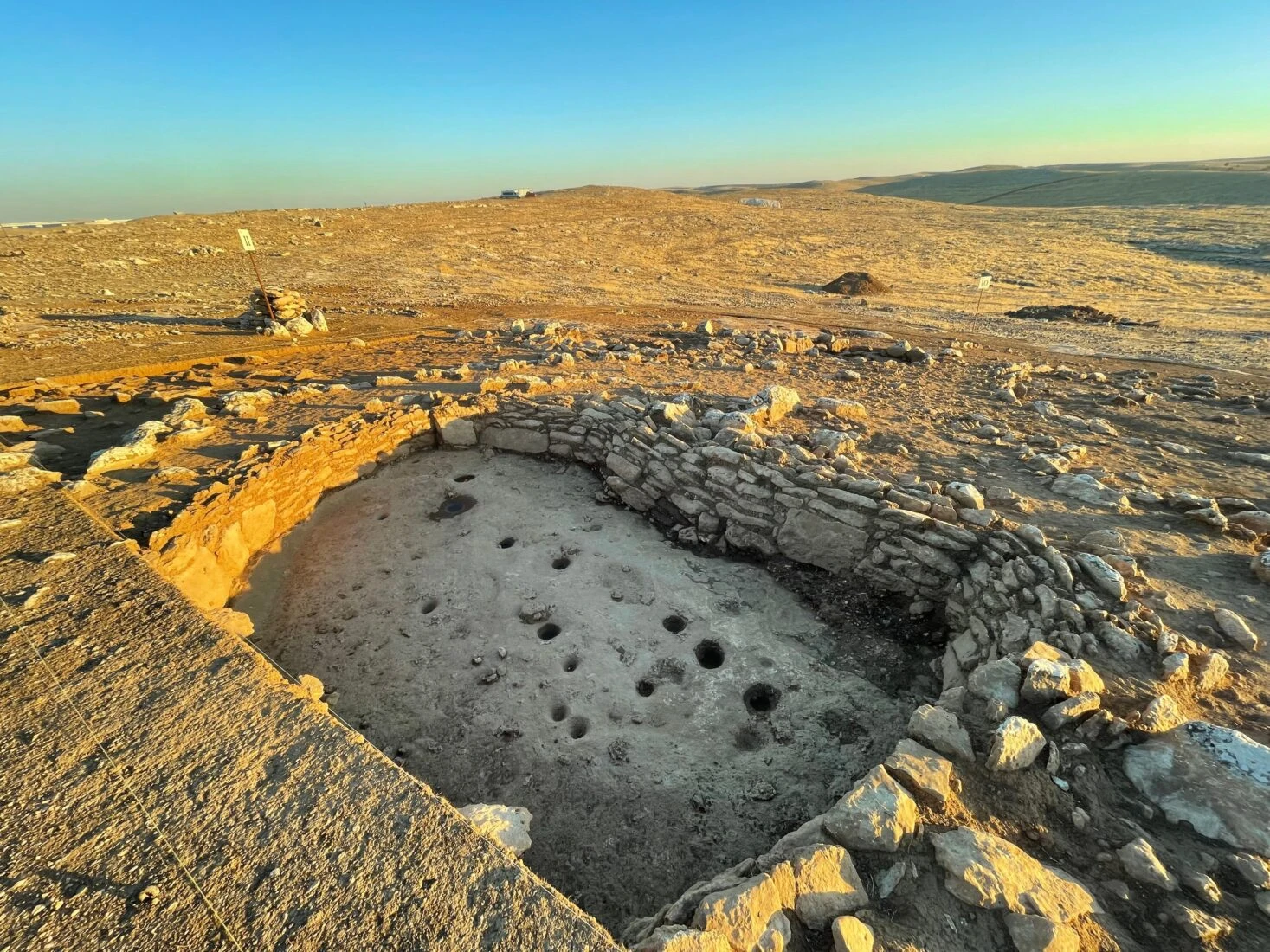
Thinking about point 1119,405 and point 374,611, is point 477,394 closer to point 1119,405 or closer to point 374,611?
point 374,611

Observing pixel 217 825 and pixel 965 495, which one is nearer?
pixel 217 825

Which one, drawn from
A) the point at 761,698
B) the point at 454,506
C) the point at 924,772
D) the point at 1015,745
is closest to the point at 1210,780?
the point at 1015,745

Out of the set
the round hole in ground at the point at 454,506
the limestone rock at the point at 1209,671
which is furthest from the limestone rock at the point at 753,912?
the round hole in ground at the point at 454,506

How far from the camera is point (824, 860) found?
9.15 feet

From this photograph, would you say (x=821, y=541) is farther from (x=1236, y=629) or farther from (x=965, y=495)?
(x=1236, y=629)

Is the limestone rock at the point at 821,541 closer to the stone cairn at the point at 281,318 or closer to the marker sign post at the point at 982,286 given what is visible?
the stone cairn at the point at 281,318

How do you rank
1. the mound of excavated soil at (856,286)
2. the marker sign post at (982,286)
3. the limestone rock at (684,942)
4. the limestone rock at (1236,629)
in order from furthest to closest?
1. the mound of excavated soil at (856,286)
2. the marker sign post at (982,286)
3. the limestone rock at (1236,629)
4. the limestone rock at (684,942)

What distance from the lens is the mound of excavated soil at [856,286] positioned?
61.1ft

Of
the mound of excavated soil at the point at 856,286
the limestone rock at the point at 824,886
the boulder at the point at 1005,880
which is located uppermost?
the mound of excavated soil at the point at 856,286

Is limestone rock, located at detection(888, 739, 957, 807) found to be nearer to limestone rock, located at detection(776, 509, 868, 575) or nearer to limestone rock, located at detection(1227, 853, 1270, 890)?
limestone rock, located at detection(1227, 853, 1270, 890)

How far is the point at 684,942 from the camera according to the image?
238 cm

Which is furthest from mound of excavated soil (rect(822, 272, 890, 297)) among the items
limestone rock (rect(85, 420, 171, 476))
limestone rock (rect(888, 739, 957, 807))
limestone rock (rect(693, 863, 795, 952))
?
limestone rock (rect(693, 863, 795, 952))

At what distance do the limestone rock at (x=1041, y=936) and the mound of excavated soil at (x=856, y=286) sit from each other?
→ 60.6ft

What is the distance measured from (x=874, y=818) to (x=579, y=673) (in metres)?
2.82
